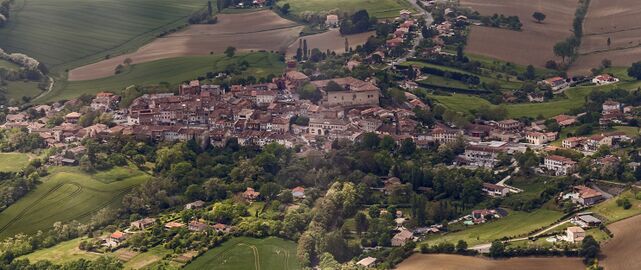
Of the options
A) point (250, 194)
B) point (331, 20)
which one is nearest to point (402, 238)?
point (250, 194)

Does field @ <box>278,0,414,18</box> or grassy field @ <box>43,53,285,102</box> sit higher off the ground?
field @ <box>278,0,414,18</box>

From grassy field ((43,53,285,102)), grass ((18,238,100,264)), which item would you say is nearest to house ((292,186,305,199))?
grass ((18,238,100,264))

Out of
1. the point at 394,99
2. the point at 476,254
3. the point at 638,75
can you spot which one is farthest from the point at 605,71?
the point at 476,254

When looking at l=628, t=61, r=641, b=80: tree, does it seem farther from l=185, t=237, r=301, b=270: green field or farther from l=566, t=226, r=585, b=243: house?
l=185, t=237, r=301, b=270: green field

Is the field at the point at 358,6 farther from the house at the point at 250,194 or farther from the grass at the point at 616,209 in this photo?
the grass at the point at 616,209

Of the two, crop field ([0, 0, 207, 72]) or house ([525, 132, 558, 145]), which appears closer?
house ([525, 132, 558, 145])

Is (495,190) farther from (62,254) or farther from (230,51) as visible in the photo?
(230,51)
